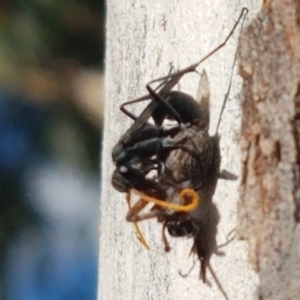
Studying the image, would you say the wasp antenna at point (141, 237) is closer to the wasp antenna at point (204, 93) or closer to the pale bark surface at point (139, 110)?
the pale bark surface at point (139, 110)

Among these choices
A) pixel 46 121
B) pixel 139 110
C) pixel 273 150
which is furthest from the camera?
pixel 46 121

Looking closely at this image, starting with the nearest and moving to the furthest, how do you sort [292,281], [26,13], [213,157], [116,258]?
[292,281]
[213,157]
[116,258]
[26,13]

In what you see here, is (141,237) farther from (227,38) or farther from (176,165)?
(227,38)

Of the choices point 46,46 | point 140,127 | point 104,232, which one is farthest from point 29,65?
point 140,127

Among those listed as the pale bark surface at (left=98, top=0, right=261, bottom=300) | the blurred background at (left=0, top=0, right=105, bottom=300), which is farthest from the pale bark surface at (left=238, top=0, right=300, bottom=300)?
the blurred background at (left=0, top=0, right=105, bottom=300)

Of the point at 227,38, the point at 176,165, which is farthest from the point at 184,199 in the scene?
the point at 227,38

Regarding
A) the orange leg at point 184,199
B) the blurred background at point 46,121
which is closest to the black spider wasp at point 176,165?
the orange leg at point 184,199

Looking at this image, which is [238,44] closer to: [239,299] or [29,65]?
[239,299]
